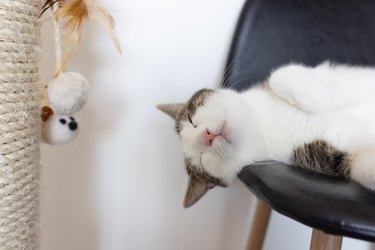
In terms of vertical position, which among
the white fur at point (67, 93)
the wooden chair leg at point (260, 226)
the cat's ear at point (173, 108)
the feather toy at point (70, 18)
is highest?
the feather toy at point (70, 18)

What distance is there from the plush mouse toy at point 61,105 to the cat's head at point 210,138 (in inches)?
9.9

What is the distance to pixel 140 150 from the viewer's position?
1.12 m

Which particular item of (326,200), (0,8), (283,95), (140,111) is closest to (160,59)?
(140,111)

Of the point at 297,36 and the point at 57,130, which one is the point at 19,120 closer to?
the point at 57,130

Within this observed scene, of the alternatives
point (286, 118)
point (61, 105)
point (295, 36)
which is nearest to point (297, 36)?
point (295, 36)

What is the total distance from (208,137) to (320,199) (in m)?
0.29

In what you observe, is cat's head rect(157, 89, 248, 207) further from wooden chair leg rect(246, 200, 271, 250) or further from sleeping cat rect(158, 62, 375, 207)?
wooden chair leg rect(246, 200, 271, 250)

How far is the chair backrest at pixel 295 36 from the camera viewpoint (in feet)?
3.19

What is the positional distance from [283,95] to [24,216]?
52cm

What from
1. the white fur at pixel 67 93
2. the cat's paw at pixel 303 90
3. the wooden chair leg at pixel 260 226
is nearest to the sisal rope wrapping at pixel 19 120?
the white fur at pixel 67 93

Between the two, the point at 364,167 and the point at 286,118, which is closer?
the point at 364,167

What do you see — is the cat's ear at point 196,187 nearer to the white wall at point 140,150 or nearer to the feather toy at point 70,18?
the white wall at point 140,150

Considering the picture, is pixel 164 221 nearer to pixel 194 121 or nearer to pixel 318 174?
pixel 194 121

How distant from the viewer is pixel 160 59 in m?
1.07
